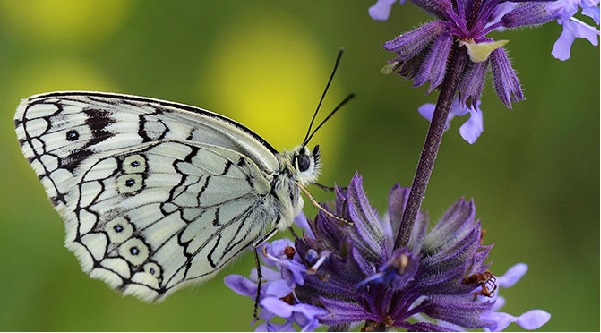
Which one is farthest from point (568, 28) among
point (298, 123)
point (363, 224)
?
point (298, 123)

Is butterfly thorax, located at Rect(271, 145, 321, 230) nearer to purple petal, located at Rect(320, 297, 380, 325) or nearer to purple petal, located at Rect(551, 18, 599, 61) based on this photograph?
purple petal, located at Rect(320, 297, 380, 325)

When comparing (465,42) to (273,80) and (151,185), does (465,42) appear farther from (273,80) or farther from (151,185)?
(273,80)

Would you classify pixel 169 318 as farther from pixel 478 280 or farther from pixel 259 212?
pixel 478 280

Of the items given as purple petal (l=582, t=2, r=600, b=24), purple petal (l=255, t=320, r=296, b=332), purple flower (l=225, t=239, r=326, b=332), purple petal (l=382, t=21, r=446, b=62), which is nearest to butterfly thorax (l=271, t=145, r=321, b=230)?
purple flower (l=225, t=239, r=326, b=332)

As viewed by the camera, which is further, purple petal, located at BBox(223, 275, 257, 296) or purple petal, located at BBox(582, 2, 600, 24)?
purple petal, located at BBox(223, 275, 257, 296)

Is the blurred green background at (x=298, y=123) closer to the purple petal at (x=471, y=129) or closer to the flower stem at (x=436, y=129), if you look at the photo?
the purple petal at (x=471, y=129)

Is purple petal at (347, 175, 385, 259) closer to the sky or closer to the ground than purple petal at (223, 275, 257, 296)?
closer to the sky

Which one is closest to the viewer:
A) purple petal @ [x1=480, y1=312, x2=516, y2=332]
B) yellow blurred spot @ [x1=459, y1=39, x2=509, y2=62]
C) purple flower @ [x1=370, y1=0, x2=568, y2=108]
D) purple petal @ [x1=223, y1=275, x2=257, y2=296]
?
yellow blurred spot @ [x1=459, y1=39, x2=509, y2=62]

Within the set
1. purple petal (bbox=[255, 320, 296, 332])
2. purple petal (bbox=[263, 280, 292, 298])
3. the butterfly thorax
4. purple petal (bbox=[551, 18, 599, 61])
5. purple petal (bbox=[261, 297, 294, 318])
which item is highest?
purple petal (bbox=[551, 18, 599, 61])

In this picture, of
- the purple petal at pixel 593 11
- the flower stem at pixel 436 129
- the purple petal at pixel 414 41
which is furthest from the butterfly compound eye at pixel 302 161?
the purple petal at pixel 593 11
